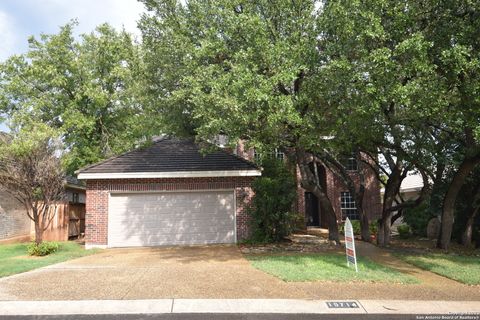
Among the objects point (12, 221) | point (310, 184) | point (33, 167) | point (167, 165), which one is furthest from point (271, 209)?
point (12, 221)

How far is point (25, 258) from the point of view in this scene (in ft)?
42.6

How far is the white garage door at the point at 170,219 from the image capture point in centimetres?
1574

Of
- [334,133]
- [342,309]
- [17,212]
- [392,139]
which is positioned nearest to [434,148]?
[392,139]

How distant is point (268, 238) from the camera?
15.5 meters

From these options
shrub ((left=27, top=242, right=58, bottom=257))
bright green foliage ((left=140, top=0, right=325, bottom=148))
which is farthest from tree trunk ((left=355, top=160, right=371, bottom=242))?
shrub ((left=27, top=242, right=58, bottom=257))

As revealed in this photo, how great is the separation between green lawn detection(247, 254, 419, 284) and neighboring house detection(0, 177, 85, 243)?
33.9 ft

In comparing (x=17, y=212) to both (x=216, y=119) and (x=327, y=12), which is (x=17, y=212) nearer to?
(x=216, y=119)

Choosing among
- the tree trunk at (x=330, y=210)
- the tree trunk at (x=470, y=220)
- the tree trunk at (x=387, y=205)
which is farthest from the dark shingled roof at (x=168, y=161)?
the tree trunk at (x=470, y=220)

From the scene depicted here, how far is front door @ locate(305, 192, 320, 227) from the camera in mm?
25734

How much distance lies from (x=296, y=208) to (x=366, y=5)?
15.4 meters

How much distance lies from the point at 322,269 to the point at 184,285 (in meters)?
3.61

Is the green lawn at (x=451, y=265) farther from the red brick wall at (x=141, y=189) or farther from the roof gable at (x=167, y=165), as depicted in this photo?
the roof gable at (x=167, y=165)

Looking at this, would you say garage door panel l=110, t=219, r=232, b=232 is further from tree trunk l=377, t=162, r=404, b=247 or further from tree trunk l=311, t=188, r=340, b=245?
tree trunk l=377, t=162, r=404, b=247

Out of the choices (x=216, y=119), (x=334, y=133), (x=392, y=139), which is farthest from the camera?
(x=392, y=139)
